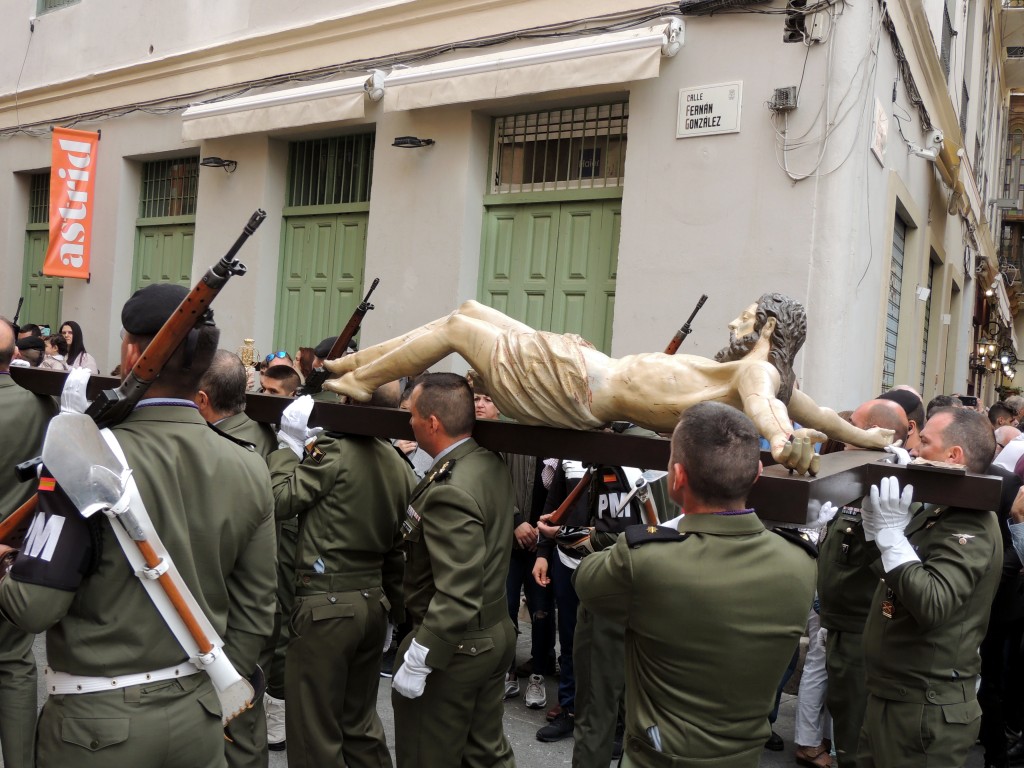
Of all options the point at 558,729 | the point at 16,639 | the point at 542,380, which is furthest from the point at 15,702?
the point at 558,729

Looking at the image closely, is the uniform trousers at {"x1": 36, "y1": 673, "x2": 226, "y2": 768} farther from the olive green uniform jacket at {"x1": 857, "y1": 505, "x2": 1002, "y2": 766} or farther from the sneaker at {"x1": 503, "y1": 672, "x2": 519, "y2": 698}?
the sneaker at {"x1": 503, "y1": 672, "x2": 519, "y2": 698}

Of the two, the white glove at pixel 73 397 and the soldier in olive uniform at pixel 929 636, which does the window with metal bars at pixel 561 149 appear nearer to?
the soldier in olive uniform at pixel 929 636

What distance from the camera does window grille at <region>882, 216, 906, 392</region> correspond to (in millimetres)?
10156

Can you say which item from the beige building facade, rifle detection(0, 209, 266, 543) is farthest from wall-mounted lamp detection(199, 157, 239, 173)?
rifle detection(0, 209, 266, 543)

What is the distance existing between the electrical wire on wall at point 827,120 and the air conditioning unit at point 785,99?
0.06 m

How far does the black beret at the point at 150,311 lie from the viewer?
274 centimetres

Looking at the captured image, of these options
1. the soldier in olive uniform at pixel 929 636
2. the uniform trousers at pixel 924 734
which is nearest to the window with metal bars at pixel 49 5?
the soldier in olive uniform at pixel 929 636

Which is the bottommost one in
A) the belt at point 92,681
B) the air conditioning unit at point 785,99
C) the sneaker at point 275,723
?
the sneaker at point 275,723

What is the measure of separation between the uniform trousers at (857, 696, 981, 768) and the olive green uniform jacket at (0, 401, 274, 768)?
2.30m

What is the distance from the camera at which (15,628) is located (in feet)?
12.8

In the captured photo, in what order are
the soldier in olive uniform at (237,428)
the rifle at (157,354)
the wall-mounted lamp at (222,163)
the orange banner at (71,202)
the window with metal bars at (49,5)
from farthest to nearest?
the window with metal bars at (49,5), the orange banner at (71,202), the wall-mounted lamp at (222,163), the soldier in olive uniform at (237,428), the rifle at (157,354)

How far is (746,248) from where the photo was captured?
24.8ft

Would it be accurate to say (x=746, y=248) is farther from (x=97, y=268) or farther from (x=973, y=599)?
(x=97, y=268)

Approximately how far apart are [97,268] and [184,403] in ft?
35.6
